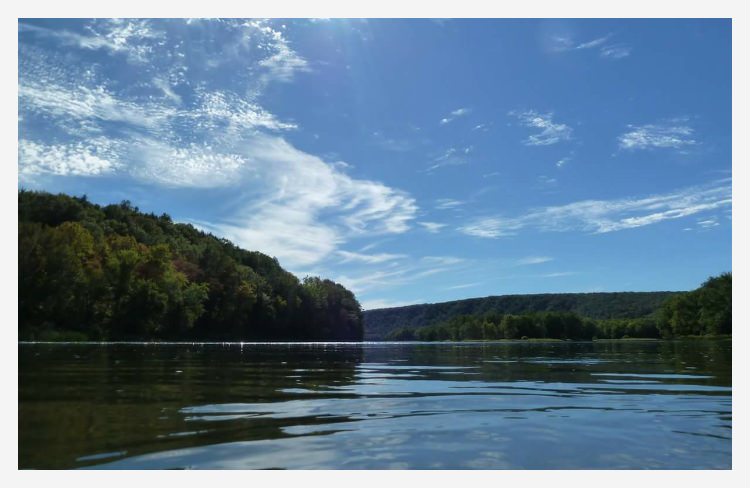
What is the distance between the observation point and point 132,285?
108625 millimetres

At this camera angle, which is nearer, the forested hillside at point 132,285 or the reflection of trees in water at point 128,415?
the reflection of trees in water at point 128,415

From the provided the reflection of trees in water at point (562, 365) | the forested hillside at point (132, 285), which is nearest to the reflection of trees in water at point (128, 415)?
the reflection of trees in water at point (562, 365)

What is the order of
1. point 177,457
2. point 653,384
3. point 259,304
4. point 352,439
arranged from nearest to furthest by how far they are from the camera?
point 177,457
point 352,439
point 653,384
point 259,304

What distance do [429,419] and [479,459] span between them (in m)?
3.09

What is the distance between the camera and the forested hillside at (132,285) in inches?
3337

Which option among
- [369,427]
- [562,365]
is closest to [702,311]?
[562,365]

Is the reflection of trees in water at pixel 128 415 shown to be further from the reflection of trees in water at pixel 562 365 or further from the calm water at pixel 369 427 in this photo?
the reflection of trees in water at pixel 562 365

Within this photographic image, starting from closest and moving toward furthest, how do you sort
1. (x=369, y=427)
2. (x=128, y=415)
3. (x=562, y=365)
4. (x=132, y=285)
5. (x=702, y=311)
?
(x=369, y=427)
(x=128, y=415)
(x=562, y=365)
(x=132, y=285)
(x=702, y=311)

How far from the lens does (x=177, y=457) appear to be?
7.50 meters

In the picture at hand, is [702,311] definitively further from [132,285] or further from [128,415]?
[128,415]
